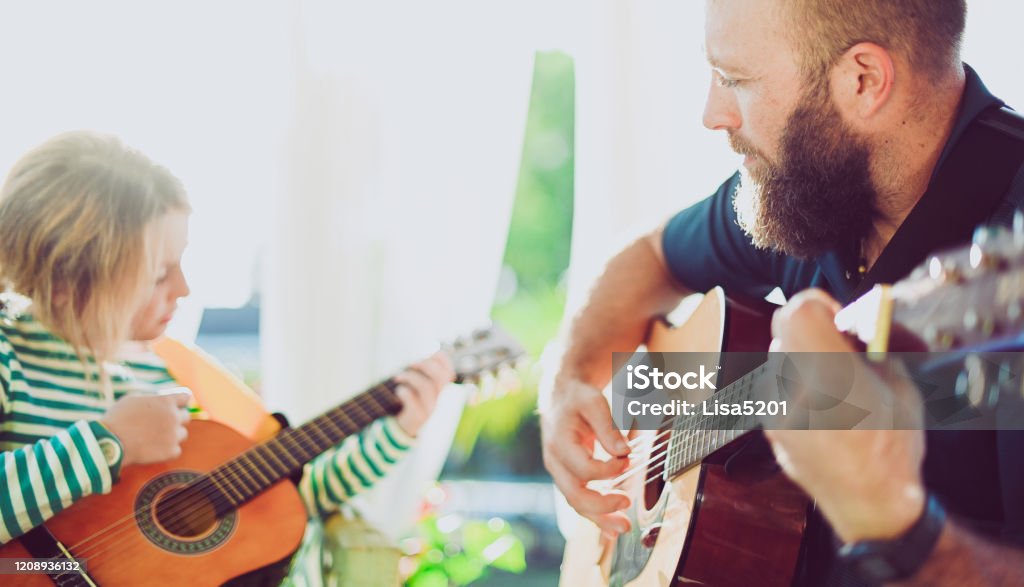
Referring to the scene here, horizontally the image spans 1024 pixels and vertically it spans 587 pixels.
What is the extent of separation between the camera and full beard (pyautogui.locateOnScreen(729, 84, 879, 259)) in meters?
1.14

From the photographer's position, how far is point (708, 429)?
106 centimetres

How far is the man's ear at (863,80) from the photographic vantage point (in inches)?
43.3

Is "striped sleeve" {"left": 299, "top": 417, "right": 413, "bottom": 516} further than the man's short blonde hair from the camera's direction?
Yes

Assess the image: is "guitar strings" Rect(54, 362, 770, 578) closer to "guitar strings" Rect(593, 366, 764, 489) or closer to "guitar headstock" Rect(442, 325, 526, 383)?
"guitar strings" Rect(593, 366, 764, 489)

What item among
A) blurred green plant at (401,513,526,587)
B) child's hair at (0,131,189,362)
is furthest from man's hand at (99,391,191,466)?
blurred green plant at (401,513,526,587)

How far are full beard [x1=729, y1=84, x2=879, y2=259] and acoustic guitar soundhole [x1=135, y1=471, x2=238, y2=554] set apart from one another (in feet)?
2.87

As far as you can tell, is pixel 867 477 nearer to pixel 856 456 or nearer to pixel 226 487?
pixel 856 456

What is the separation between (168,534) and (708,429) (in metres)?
0.77

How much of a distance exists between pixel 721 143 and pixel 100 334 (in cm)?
132

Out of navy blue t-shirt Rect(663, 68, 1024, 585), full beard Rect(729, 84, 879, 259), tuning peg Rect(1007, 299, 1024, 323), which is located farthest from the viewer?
full beard Rect(729, 84, 879, 259)

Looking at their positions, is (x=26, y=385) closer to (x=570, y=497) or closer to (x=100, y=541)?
(x=100, y=541)

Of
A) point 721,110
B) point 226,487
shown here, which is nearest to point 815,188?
point 721,110

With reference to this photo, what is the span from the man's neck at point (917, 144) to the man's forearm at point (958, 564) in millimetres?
447

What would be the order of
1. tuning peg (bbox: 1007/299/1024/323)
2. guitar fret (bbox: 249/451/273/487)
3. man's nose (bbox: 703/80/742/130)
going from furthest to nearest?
guitar fret (bbox: 249/451/273/487), man's nose (bbox: 703/80/742/130), tuning peg (bbox: 1007/299/1024/323)
